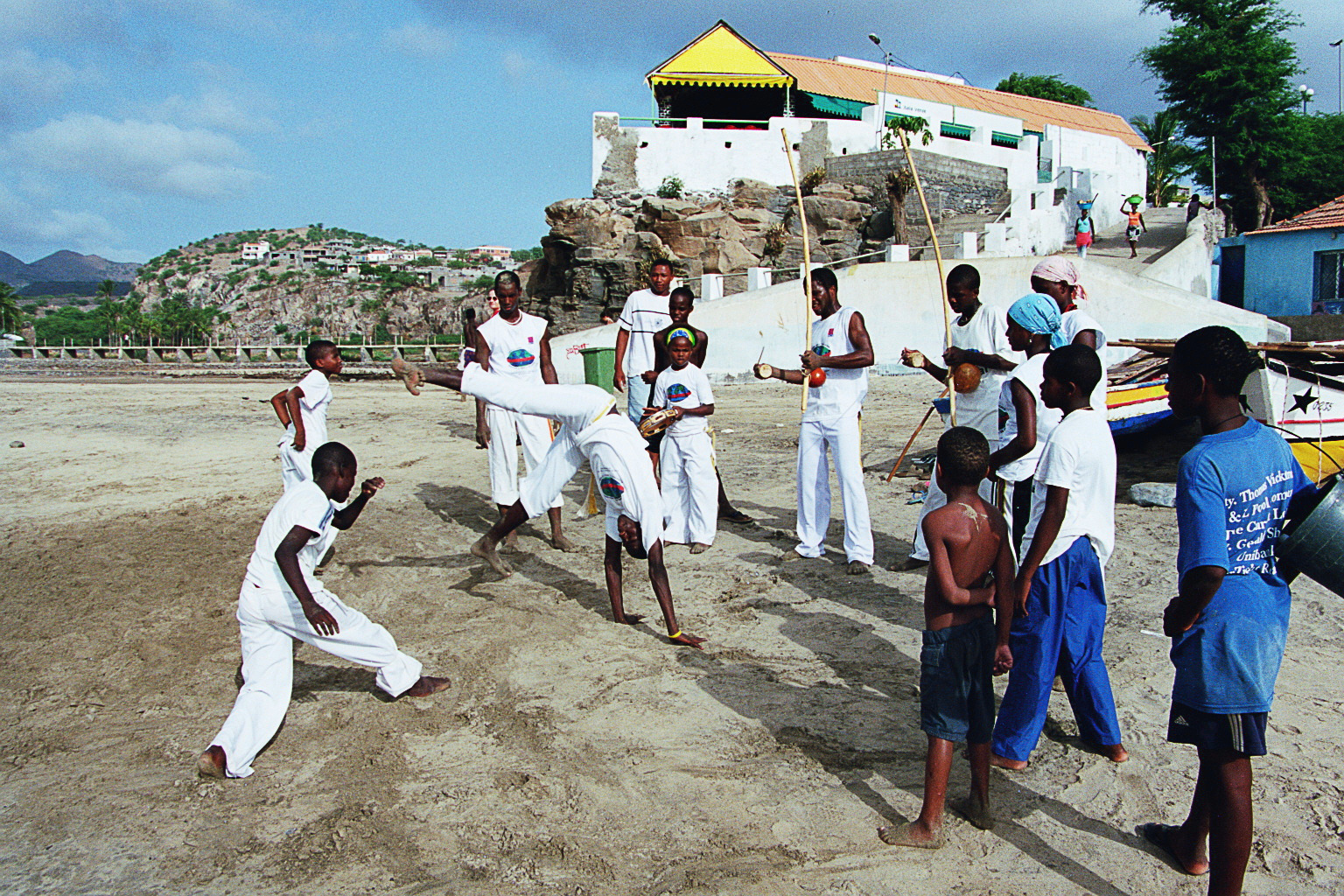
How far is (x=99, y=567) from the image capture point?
6.45 metres

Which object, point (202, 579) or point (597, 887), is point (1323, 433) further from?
point (202, 579)

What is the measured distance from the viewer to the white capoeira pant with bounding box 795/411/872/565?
611 cm

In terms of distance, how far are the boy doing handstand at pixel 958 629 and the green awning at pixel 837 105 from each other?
34.4 meters

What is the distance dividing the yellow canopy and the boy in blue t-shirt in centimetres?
3424

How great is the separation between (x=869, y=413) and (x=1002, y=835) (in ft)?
35.0

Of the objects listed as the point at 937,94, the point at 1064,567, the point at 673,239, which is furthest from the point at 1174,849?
the point at 937,94

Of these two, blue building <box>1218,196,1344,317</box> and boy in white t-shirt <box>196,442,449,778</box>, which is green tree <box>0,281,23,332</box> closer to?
blue building <box>1218,196,1344,317</box>

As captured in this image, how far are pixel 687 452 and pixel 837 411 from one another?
120cm

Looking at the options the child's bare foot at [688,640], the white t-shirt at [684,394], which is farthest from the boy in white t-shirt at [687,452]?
the child's bare foot at [688,640]

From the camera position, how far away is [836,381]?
6.15 meters

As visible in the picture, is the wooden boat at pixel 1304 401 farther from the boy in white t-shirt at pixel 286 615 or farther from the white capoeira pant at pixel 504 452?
the boy in white t-shirt at pixel 286 615

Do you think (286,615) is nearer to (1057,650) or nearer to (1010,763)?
(1010,763)

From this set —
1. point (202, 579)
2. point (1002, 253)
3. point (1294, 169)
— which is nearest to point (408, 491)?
point (202, 579)

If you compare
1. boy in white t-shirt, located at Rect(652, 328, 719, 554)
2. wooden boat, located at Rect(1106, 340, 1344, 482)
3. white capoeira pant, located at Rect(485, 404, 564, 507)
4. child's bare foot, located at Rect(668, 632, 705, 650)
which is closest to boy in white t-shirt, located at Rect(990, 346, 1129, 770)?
child's bare foot, located at Rect(668, 632, 705, 650)
